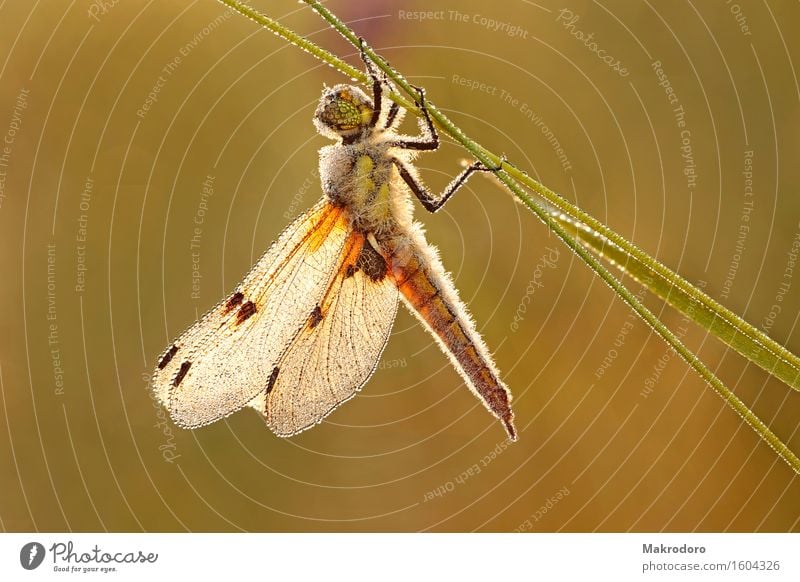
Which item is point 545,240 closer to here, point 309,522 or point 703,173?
point 703,173

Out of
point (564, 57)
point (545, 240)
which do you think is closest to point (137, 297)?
point (545, 240)

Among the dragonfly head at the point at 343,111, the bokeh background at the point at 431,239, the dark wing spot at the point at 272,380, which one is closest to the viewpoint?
the dragonfly head at the point at 343,111

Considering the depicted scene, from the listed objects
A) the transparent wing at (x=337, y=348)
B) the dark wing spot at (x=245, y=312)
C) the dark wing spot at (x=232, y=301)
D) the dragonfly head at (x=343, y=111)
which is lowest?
the transparent wing at (x=337, y=348)

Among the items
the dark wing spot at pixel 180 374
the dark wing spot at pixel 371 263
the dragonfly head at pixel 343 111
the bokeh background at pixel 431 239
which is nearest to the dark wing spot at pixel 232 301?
the dark wing spot at pixel 180 374

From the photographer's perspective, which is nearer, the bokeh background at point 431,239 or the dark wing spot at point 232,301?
the dark wing spot at point 232,301

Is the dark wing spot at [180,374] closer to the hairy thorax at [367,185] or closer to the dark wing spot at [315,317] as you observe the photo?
the dark wing spot at [315,317]
